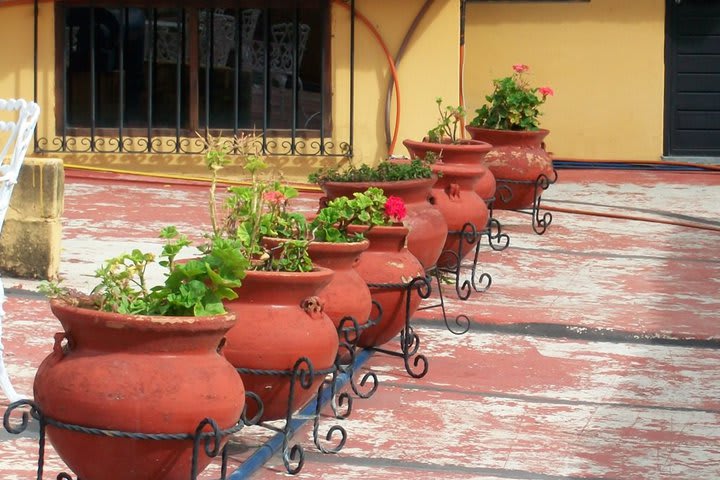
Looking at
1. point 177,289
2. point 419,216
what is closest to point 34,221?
point 419,216

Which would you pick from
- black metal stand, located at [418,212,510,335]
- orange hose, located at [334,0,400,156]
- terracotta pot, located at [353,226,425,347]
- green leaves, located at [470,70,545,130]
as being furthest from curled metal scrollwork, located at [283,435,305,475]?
orange hose, located at [334,0,400,156]

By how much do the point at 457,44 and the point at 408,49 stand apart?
1.40ft

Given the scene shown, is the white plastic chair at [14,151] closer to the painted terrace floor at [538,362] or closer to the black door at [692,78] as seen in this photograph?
the painted terrace floor at [538,362]

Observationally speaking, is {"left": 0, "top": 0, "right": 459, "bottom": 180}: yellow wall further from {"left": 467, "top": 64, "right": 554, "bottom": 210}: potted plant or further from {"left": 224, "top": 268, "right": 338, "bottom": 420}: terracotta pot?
{"left": 224, "top": 268, "right": 338, "bottom": 420}: terracotta pot

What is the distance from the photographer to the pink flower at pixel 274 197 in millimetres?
5372

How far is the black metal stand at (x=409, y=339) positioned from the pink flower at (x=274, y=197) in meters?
0.81

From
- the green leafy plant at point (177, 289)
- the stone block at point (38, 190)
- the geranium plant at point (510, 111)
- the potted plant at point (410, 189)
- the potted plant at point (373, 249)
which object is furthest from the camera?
the geranium plant at point (510, 111)

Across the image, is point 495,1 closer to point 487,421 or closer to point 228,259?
point 487,421

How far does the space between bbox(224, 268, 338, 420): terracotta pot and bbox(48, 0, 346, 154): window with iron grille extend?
7.78 metres

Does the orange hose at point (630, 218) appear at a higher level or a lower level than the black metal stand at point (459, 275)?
higher

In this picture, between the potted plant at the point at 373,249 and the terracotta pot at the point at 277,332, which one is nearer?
the terracotta pot at the point at 277,332

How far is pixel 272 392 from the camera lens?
4887 millimetres

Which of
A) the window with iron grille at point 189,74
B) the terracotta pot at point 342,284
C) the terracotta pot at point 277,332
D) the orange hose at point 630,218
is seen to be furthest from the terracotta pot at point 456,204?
the window with iron grille at point 189,74

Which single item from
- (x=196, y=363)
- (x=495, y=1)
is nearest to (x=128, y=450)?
(x=196, y=363)
